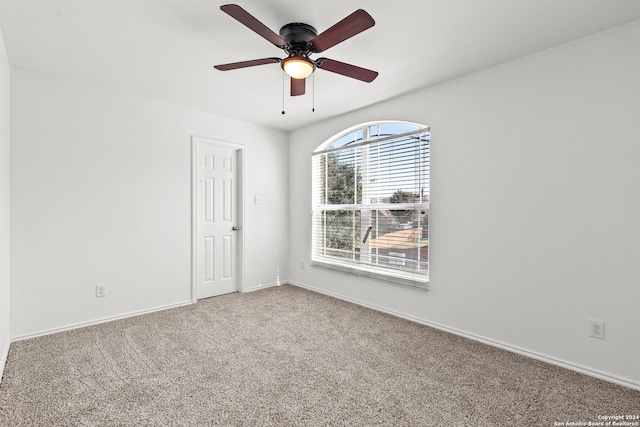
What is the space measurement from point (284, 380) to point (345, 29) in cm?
226

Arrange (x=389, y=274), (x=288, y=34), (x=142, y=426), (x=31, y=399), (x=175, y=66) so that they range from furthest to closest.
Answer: (x=389, y=274)
(x=175, y=66)
(x=288, y=34)
(x=31, y=399)
(x=142, y=426)

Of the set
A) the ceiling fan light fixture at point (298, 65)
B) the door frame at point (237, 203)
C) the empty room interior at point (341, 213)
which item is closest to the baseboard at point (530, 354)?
the empty room interior at point (341, 213)

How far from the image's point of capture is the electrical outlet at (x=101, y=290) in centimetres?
317

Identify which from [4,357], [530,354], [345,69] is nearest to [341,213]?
[345,69]

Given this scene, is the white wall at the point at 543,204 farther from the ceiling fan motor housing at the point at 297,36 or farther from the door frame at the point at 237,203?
the door frame at the point at 237,203

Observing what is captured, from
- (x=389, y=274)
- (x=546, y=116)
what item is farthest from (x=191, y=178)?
(x=546, y=116)

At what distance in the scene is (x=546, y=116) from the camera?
2.43 meters

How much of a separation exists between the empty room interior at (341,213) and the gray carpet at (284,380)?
2 cm

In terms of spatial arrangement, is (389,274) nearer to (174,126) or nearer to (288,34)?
(288,34)

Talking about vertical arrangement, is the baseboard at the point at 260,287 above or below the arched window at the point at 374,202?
below

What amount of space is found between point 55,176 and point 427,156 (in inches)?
143

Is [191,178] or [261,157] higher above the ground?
A: [261,157]

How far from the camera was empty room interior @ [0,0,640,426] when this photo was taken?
1962 mm

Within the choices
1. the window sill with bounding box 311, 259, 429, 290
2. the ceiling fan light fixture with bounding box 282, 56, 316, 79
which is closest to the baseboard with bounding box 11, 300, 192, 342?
the window sill with bounding box 311, 259, 429, 290
